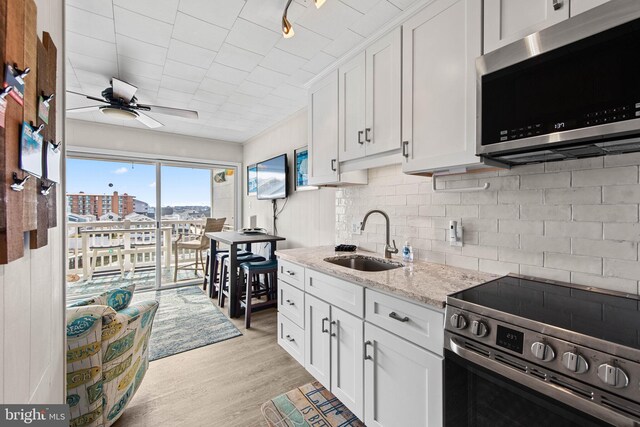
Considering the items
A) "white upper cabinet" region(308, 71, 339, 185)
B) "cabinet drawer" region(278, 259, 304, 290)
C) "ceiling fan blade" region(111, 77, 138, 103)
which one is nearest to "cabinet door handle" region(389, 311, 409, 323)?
"cabinet drawer" region(278, 259, 304, 290)

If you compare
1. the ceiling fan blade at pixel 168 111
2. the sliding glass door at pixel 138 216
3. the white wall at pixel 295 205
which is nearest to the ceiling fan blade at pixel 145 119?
the ceiling fan blade at pixel 168 111

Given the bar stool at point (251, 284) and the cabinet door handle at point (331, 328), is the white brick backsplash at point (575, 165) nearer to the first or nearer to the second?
the cabinet door handle at point (331, 328)

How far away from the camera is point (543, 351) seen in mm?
815

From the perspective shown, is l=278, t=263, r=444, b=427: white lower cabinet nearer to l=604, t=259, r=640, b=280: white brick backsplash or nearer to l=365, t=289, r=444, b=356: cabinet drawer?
l=365, t=289, r=444, b=356: cabinet drawer

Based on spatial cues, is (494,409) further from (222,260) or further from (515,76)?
(222,260)

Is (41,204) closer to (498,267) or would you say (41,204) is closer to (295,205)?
(498,267)

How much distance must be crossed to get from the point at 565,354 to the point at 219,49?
2.68 m

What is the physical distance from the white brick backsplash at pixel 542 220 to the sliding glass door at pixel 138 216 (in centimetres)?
378

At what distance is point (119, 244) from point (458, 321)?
226 inches

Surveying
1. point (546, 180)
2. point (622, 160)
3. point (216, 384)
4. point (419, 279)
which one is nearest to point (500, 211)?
point (546, 180)

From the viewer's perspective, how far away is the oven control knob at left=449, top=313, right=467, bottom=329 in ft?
3.31

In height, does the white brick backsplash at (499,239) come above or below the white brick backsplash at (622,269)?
above

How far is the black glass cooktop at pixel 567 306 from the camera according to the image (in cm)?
80

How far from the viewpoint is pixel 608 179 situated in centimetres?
115
